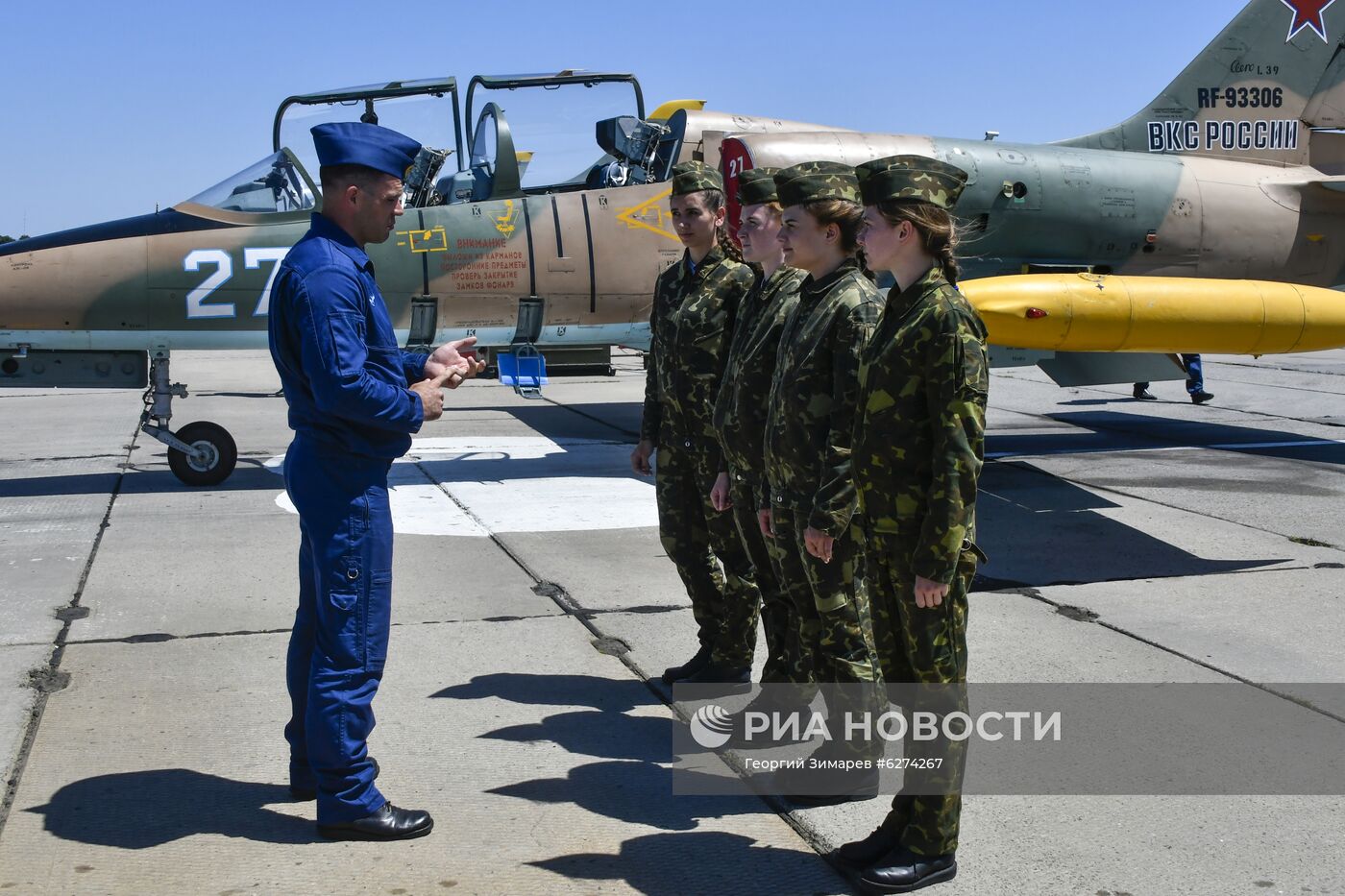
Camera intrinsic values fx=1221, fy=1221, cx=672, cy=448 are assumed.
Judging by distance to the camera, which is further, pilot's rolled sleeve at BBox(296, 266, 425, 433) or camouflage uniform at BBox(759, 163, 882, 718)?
camouflage uniform at BBox(759, 163, 882, 718)

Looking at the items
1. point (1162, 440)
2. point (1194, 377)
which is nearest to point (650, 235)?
point (1162, 440)

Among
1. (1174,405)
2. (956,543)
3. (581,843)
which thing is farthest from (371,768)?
(1174,405)

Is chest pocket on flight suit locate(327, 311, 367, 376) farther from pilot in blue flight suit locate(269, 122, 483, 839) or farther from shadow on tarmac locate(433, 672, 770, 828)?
shadow on tarmac locate(433, 672, 770, 828)

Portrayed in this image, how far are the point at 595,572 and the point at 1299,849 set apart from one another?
12.2 ft

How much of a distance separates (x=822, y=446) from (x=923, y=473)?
490 millimetres

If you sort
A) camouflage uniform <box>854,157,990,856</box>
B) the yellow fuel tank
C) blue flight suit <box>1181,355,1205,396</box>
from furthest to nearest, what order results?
blue flight suit <box>1181,355,1205,396</box> → the yellow fuel tank → camouflage uniform <box>854,157,990,856</box>

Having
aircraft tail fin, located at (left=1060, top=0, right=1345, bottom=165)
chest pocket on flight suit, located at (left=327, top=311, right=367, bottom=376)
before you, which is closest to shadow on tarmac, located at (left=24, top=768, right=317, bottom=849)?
chest pocket on flight suit, located at (left=327, top=311, right=367, bottom=376)

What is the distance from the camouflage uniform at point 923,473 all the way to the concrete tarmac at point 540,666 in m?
0.44

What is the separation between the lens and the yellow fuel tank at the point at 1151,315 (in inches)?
310

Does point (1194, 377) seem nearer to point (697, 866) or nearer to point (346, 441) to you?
point (697, 866)

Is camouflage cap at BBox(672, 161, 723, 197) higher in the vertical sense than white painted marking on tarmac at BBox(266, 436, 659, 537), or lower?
higher

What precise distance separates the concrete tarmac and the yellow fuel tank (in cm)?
108

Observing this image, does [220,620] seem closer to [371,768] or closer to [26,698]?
[26,698]

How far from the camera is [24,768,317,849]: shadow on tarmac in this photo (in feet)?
11.3
